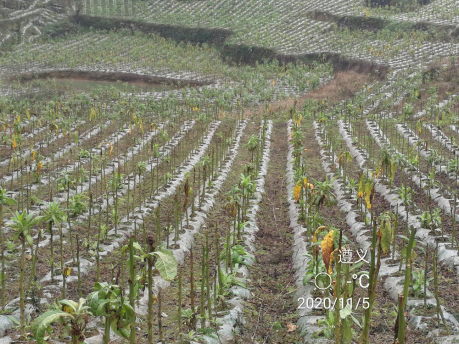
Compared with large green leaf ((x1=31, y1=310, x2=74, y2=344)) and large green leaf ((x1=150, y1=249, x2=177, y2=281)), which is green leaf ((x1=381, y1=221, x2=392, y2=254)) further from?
large green leaf ((x1=31, y1=310, x2=74, y2=344))

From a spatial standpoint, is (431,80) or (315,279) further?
(431,80)

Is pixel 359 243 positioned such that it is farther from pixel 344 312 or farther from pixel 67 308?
pixel 67 308

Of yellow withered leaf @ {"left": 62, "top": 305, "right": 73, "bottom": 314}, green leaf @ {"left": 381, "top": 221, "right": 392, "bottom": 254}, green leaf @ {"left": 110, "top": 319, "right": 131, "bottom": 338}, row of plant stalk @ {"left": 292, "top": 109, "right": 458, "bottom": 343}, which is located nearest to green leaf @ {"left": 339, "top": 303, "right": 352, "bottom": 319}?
row of plant stalk @ {"left": 292, "top": 109, "right": 458, "bottom": 343}

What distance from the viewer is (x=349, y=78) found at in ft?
77.5

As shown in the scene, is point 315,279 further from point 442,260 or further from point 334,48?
point 334,48

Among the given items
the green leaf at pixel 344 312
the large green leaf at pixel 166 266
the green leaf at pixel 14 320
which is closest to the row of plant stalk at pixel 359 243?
the green leaf at pixel 344 312

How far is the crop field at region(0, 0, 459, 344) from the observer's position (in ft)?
15.1

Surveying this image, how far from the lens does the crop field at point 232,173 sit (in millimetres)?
4602

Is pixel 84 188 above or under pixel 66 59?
Answer: under

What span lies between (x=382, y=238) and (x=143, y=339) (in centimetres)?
245

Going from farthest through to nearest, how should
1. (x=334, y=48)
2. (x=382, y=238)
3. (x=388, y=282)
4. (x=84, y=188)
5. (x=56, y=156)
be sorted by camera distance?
(x=334, y=48) → (x=56, y=156) → (x=84, y=188) → (x=388, y=282) → (x=382, y=238)

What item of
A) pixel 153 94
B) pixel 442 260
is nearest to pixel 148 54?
pixel 153 94

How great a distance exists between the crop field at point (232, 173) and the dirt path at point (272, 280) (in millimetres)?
31
